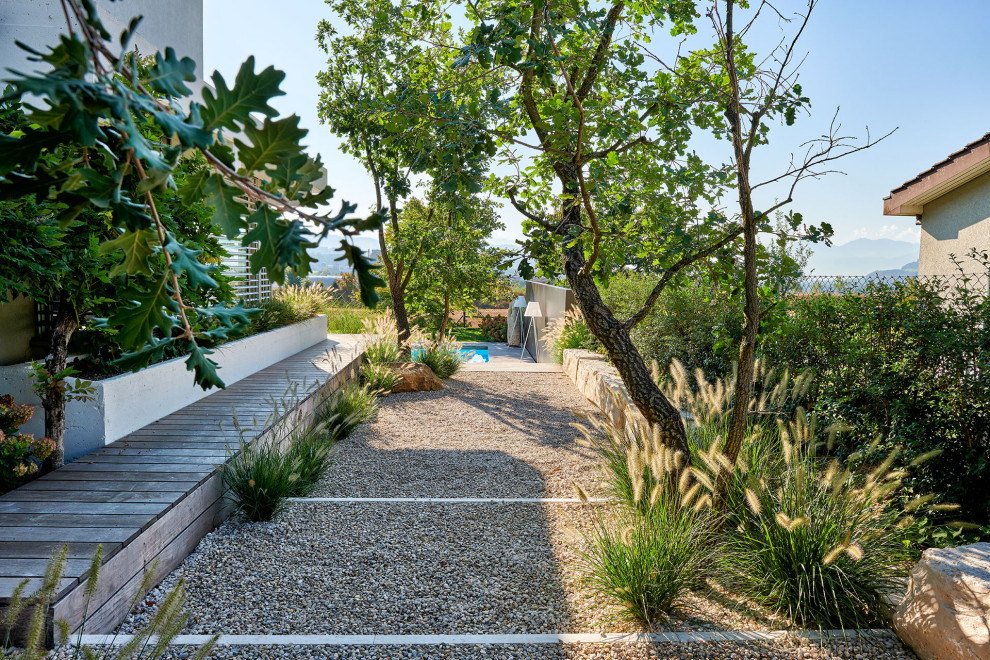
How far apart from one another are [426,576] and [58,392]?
2.47 m

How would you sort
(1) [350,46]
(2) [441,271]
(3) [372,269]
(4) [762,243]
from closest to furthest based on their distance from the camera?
(3) [372,269] → (4) [762,243] → (1) [350,46] → (2) [441,271]

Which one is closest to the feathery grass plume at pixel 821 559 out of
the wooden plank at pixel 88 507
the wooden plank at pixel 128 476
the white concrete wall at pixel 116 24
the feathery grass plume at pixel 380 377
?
the wooden plank at pixel 88 507

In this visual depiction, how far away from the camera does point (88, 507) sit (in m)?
2.90

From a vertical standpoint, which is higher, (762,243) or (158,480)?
(762,243)

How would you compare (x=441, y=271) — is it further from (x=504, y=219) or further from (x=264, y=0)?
(x=264, y=0)

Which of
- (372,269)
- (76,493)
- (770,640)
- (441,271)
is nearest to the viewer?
(372,269)

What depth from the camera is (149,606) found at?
2590 mm

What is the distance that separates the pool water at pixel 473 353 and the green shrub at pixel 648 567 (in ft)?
22.3

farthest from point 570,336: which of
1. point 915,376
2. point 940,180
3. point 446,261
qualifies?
point 915,376

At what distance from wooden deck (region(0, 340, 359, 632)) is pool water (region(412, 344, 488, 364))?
5412mm

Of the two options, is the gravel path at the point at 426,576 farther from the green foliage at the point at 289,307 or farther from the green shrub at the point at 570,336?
the green shrub at the point at 570,336

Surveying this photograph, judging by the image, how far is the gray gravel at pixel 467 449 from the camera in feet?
14.8

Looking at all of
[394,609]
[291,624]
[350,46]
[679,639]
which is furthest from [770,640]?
[350,46]

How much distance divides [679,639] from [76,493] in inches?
118
